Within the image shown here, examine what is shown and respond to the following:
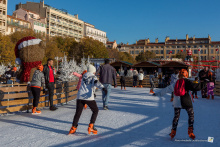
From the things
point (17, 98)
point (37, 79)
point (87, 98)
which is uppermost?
point (37, 79)

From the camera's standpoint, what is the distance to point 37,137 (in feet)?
15.9

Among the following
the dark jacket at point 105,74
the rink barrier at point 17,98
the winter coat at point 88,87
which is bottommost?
the rink barrier at point 17,98

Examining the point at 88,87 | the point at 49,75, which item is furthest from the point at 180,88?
the point at 49,75

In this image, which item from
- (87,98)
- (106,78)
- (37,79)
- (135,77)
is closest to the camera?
A: (87,98)

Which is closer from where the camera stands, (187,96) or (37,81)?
(187,96)

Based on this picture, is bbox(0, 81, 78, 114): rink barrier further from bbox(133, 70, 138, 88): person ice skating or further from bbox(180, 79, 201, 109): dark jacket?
bbox(133, 70, 138, 88): person ice skating

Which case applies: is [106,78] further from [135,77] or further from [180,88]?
[135,77]

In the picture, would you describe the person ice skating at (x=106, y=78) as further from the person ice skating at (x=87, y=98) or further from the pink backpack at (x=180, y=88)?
the pink backpack at (x=180, y=88)

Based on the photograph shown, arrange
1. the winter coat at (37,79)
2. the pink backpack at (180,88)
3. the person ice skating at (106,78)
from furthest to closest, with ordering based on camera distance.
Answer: the person ice skating at (106,78), the winter coat at (37,79), the pink backpack at (180,88)

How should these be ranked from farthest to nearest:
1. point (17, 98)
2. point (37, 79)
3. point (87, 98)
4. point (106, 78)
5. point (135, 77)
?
1. point (135, 77)
2. point (106, 78)
3. point (17, 98)
4. point (37, 79)
5. point (87, 98)

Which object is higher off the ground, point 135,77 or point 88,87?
point 135,77

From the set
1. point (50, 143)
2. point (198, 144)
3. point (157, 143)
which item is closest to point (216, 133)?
point (198, 144)

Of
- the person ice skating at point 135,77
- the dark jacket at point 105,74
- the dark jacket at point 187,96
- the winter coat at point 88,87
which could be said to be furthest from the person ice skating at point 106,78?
the person ice skating at point 135,77

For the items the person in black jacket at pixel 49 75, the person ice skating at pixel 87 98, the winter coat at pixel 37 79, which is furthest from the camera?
the person in black jacket at pixel 49 75
